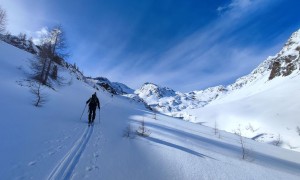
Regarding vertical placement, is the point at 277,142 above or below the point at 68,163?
above

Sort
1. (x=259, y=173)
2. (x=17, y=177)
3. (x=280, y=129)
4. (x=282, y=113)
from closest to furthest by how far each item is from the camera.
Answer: (x=17, y=177)
(x=259, y=173)
(x=280, y=129)
(x=282, y=113)

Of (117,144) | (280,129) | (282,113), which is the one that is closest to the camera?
(117,144)

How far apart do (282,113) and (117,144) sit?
35.7 metres

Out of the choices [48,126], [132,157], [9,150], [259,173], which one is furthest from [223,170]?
[48,126]

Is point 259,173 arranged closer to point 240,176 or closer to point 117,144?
point 240,176

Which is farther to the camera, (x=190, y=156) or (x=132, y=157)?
(x=190, y=156)

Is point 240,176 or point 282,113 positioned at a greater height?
point 282,113

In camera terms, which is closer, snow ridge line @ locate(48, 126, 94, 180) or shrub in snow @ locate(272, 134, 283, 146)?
snow ridge line @ locate(48, 126, 94, 180)

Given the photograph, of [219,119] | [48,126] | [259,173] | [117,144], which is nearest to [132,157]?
[117,144]

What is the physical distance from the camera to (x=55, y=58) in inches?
1183

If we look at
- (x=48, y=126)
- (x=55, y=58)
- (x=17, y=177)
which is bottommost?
(x=17, y=177)

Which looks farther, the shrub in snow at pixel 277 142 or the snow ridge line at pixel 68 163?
the shrub in snow at pixel 277 142

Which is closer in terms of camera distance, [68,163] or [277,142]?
[68,163]

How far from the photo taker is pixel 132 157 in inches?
271
